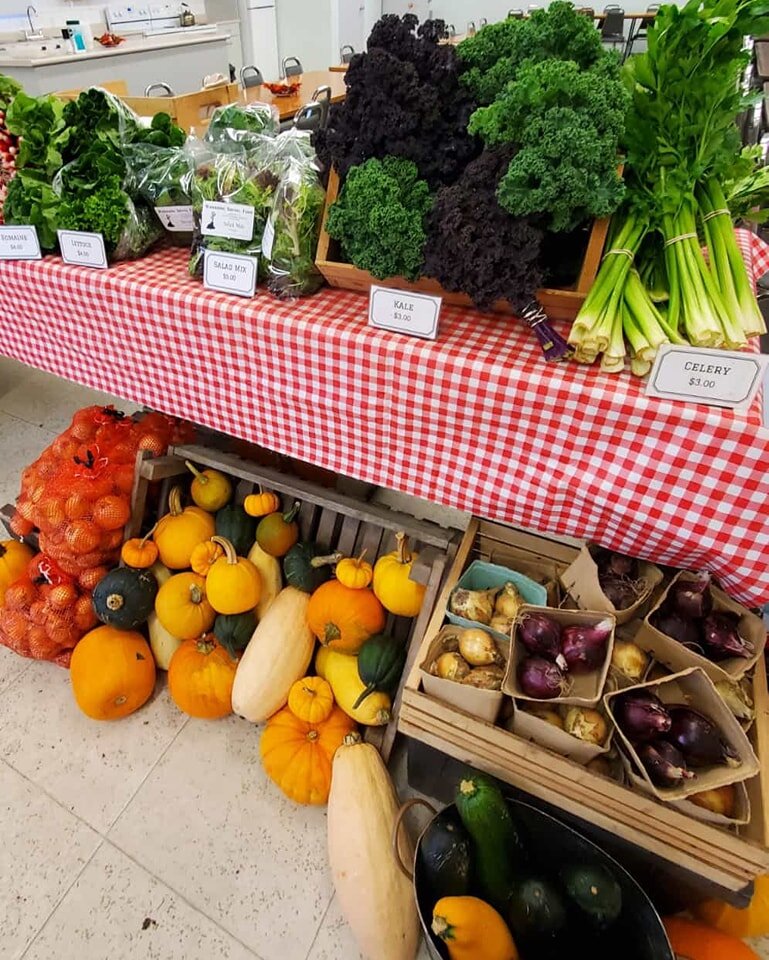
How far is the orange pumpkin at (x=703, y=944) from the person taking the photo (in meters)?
0.96

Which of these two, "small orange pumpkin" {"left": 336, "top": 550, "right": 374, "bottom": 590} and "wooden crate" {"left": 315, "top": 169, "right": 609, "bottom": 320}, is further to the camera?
"small orange pumpkin" {"left": 336, "top": 550, "right": 374, "bottom": 590}

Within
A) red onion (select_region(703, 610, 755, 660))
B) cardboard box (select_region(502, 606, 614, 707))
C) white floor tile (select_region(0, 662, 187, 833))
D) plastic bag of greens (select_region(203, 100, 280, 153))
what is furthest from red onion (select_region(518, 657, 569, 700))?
plastic bag of greens (select_region(203, 100, 280, 153))

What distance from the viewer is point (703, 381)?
804mm

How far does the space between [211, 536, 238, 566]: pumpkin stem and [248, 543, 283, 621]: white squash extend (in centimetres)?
7

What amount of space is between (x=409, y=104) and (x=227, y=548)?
3.37 ft

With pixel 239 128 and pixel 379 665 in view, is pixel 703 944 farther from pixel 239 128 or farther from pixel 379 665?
pixel 239 128

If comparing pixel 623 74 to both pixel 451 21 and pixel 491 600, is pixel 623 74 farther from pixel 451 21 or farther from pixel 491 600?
pixel 451 21

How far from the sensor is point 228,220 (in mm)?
1101

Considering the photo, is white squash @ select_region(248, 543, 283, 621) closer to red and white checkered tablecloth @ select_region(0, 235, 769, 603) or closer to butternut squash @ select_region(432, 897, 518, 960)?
red and white checkered tablecloth @ select_region(0, 235, 769, 603)

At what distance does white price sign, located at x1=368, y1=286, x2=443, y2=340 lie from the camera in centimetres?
94

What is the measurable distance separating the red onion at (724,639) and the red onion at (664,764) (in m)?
0.19

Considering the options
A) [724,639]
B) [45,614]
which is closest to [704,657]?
[724,639]

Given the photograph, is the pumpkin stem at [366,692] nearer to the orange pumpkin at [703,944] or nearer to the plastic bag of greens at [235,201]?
the orange pumpkin at [703,944]

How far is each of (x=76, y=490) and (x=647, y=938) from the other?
59.6 inches
